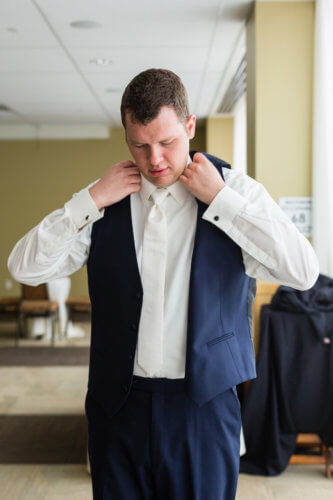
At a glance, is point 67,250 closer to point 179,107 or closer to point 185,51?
point 179,107

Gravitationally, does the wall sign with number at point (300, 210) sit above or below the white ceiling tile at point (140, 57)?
below

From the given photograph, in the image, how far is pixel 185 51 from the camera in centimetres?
498

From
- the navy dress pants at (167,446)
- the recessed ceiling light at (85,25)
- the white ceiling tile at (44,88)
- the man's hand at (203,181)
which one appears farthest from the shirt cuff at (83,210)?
the white ceiling tile at (44,88)

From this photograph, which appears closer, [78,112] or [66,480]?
[66,480]

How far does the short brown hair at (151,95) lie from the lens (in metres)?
1.23

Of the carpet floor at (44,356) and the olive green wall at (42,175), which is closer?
the carpet floor at (44,356)

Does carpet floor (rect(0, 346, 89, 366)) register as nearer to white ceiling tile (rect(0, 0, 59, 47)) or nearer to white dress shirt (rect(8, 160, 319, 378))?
white ceiling tile (rect(0, 0, 59, 47))

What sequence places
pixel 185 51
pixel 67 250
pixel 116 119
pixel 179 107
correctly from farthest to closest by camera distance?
pixel 116 119
pixel 185 51
pixel 67 250
pixel 179 107

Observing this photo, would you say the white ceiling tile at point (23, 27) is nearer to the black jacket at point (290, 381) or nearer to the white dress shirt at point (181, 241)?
the black jacket at point (290, 381)

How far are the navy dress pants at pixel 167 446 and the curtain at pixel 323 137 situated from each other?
247 centimetres

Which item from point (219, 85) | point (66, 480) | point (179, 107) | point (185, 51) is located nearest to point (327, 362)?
point (66, 480)

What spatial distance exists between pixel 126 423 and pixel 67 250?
44cm

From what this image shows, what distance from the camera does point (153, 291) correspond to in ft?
4.37

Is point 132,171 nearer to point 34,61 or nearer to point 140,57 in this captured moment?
point 140,57
